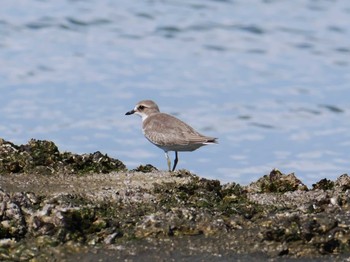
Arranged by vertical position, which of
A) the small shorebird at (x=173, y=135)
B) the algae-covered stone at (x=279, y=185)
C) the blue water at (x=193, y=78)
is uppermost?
the blue water at (x=193, y=78)

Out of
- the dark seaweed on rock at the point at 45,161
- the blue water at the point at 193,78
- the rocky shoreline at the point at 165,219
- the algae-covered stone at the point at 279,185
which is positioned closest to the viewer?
the rocky shoreline at the point at 165,219

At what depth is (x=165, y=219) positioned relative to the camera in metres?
7.26

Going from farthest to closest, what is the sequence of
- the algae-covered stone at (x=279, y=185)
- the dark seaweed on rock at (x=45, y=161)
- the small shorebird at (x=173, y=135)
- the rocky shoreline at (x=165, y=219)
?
the small shorebird at (x=173, y=135), the dark seaweed on rock at (x=45, y=161), the algae-covered stone at (x=279, y=185), the rocky shoreline at (x=165, y=219)

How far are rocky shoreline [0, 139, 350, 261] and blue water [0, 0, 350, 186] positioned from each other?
15.9 ft

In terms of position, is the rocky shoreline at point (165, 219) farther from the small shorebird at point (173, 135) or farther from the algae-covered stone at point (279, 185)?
the small shorebird at point (173, 135)

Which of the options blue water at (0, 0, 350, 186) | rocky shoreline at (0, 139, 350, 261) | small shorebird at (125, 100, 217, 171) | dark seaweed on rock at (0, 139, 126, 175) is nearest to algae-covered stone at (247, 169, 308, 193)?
rocky shoreline at (0, 139, 350, 261)

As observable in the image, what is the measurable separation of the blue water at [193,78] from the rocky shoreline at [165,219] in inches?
191

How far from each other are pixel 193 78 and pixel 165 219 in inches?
393

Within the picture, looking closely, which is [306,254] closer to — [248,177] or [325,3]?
[248,177]

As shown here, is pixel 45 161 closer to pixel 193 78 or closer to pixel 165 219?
pixel 165 219

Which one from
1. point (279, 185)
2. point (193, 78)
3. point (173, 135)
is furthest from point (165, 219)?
point (193, 78)

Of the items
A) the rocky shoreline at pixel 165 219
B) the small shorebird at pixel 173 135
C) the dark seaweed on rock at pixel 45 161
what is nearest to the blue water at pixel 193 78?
the small shorebird at pixel 173 135

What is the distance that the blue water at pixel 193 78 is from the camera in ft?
47.0

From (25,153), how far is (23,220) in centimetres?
182
